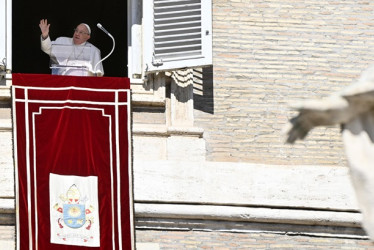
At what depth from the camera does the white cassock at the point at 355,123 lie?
994 cm

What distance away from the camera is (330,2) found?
18188 mm

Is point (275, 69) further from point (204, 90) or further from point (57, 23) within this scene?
point (57, 23)

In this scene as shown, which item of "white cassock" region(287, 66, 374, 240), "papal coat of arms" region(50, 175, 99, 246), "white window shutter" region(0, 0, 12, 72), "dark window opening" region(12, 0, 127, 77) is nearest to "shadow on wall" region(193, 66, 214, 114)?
"papal coat of arms" region(50, 175, 99, 246)

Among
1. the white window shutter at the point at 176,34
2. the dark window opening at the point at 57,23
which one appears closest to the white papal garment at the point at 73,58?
the white window shutter at the point at 176,34

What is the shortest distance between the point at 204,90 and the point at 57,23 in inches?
124

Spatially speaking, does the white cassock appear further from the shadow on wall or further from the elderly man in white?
the elderly man in white

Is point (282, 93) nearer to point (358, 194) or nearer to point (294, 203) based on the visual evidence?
point (294, 203)

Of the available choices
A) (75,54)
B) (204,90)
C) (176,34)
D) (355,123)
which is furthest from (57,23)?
(355,123)

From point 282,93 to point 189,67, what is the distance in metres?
0.99

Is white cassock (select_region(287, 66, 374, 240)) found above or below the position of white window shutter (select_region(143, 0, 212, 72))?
below

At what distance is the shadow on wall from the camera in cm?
1773

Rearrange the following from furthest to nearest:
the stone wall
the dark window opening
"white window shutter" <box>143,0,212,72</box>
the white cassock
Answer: the dark window opening, the stone wall, "white window shutter" <box>143,0,212,72</box>, the white cassock

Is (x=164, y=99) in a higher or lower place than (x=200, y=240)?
higher

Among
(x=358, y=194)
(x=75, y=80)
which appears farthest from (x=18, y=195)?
(x=358, y=194)
